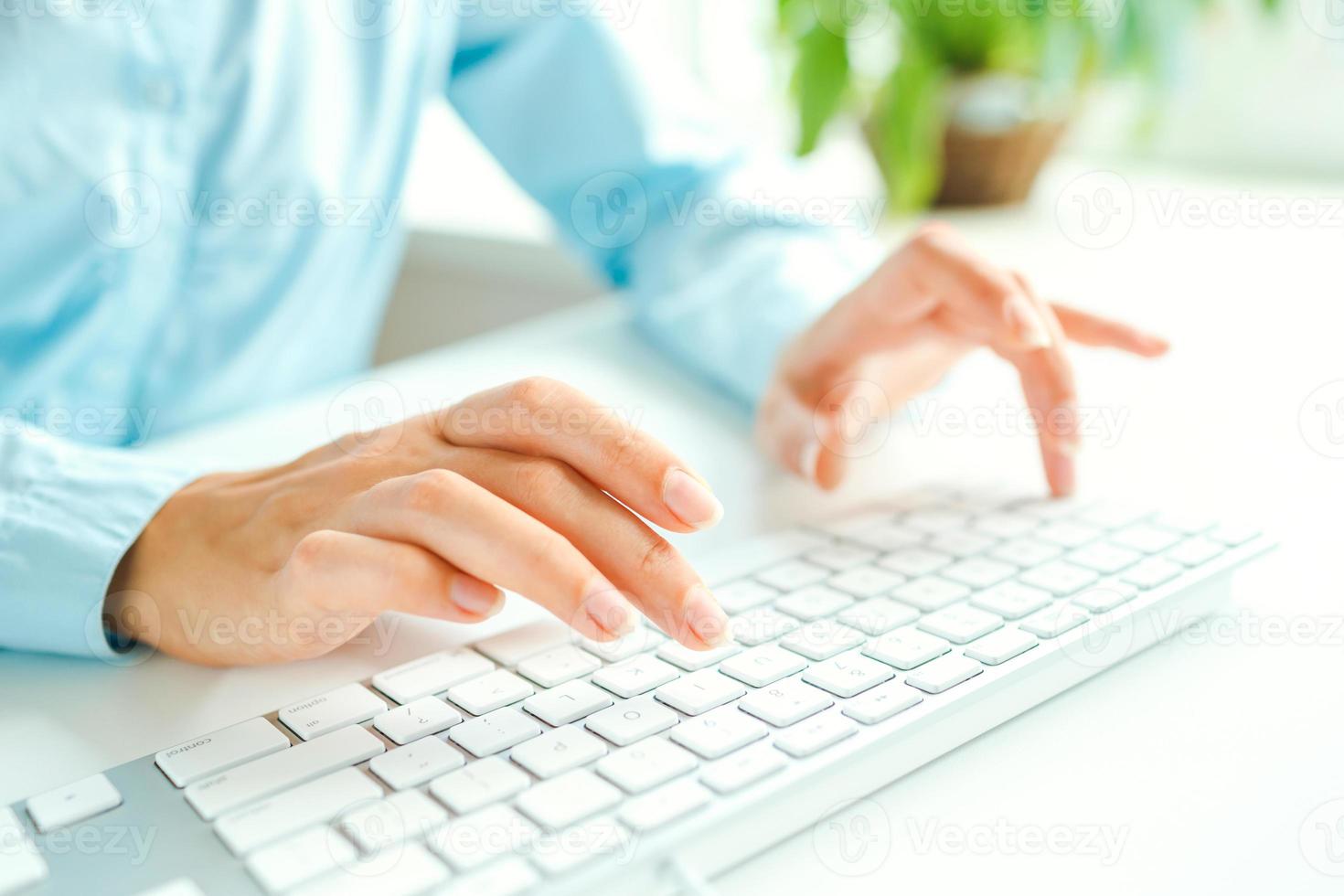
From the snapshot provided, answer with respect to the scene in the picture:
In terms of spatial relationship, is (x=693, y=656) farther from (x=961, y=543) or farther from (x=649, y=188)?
(x=649, y=188)

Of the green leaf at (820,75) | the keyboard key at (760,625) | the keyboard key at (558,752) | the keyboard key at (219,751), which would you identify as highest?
the green leaf at (820,75)

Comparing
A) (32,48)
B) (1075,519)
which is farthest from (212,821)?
(32,48)

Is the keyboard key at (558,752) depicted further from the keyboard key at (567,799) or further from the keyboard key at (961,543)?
the keyboard key at (961,543)

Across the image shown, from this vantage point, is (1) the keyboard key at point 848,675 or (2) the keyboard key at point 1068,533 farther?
(2) the keyboard key at point 1068,533

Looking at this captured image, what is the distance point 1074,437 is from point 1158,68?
2.17 feet

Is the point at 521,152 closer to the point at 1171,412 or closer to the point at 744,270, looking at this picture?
the point at 744,270

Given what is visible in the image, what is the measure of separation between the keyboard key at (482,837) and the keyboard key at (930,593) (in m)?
0.19

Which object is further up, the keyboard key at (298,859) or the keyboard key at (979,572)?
the keyboard key at (979,572)

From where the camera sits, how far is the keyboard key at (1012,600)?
411mm

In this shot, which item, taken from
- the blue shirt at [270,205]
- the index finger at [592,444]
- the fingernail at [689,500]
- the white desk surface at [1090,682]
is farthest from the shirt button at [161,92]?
the fingernail at [689,500]

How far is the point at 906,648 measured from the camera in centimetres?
39

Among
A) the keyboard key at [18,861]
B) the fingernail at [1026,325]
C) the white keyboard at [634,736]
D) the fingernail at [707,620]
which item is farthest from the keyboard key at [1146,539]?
the keyboard key at [18,861]

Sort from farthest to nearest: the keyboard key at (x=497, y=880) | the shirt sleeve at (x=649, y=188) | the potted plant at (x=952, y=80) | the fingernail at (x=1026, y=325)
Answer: the potted plant at (x=952, y=80)
the shirt sleeve at (x=649, y=188)
the fingernail at (x=1026, y=325)
the keyboard key at (x=497, y=880)

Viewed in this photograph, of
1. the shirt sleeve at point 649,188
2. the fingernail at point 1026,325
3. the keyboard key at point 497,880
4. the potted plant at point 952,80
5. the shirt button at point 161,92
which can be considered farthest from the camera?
the potted plant at point 952,80
